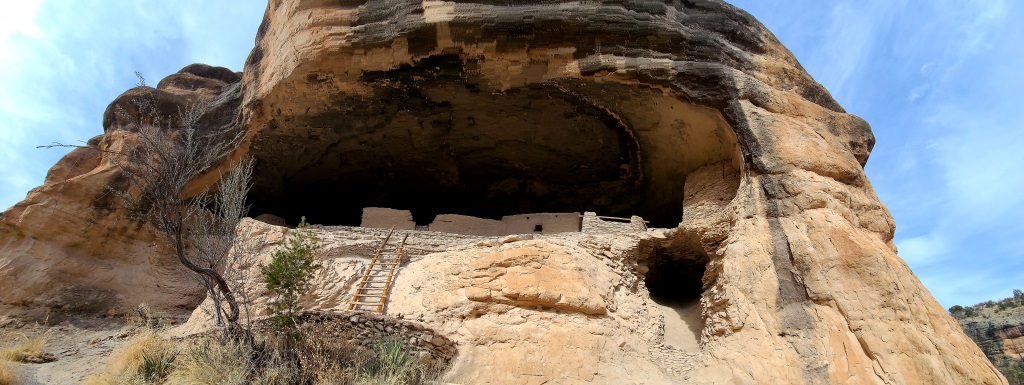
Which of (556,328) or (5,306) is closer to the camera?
(556,328)

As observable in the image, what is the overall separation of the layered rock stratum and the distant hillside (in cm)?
1360

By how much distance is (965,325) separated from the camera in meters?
22.1

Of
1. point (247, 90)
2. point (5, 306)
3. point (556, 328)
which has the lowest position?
point (5, 306)

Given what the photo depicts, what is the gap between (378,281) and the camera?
25.3 ft

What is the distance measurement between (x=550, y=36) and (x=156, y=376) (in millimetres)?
6114

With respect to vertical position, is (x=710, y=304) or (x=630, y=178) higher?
(x=630, y=178)

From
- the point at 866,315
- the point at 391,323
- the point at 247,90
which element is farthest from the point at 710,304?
the point at 247,90

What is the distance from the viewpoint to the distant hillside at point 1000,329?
19312 millimetres

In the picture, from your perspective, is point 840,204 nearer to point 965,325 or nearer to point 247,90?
point 247,90

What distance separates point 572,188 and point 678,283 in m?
3.28

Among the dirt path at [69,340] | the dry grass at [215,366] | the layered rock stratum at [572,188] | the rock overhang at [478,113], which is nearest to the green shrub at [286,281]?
the dry grass at [215,366]

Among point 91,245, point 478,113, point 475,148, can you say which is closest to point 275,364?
point 91,245

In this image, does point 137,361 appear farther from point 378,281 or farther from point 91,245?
point 91,245

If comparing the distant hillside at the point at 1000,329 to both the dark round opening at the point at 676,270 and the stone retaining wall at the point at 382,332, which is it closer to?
the dark round opening at the point at 676,270
